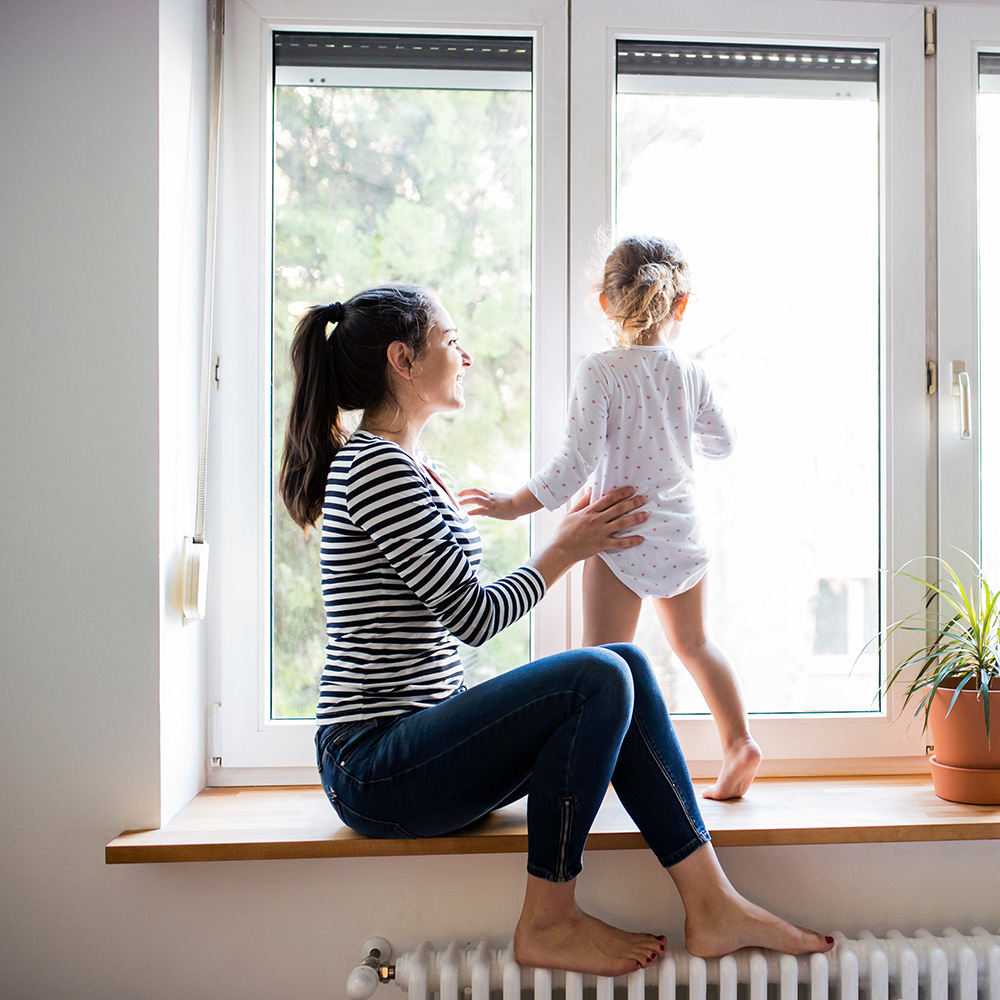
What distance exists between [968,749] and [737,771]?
41cm

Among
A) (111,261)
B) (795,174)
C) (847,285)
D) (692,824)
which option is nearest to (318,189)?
(111,261)

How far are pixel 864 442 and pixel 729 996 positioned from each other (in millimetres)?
1048

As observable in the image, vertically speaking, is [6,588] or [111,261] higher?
[111,261]

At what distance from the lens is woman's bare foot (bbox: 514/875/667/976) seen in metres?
1.14

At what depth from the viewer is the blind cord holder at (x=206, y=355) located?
1.35m

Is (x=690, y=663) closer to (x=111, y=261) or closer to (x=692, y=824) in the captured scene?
(x=692, y=824)

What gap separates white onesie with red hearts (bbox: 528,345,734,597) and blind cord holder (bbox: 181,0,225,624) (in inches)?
22.8

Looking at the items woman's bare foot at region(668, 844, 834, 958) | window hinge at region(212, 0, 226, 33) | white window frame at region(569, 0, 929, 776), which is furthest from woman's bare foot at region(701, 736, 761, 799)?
window hinge at region(212, 0, 226, 33)

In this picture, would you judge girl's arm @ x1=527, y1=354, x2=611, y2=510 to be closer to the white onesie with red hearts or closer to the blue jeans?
the white onesie with red hearts

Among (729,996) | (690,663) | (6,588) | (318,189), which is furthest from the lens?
(318,189)

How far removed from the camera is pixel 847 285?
64.9 inches

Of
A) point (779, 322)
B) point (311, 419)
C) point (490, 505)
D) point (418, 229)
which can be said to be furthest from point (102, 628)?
point (779, 322)

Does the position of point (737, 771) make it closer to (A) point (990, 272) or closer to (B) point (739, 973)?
(B) point (739, 973)

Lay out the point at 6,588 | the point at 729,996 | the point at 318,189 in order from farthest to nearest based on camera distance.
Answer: the point at 318,189 → the point at 6,588 → the point at 729,996
